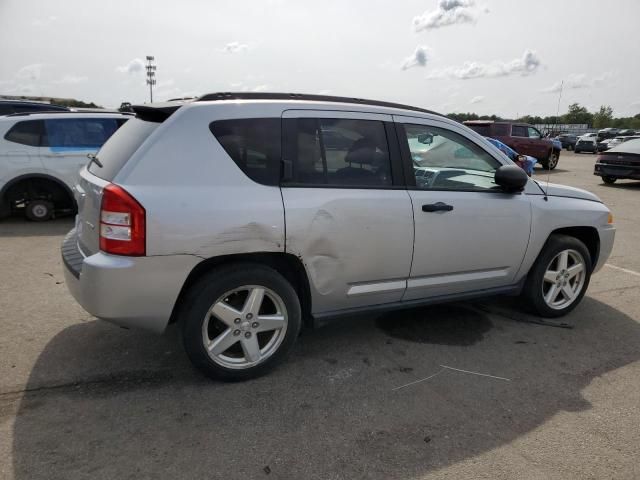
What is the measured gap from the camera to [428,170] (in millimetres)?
3768

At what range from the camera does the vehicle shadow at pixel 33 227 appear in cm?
714

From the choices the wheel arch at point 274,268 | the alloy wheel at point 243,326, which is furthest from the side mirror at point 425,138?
the alloy wheel at point 243,326

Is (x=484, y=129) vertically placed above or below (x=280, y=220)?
above

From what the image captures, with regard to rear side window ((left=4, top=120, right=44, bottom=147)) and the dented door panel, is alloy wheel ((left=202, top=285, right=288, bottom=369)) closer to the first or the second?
the dented door panel

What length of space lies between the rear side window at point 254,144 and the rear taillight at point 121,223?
65cm

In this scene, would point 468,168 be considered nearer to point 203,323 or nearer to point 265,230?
point 265,230

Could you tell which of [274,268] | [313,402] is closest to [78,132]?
[274,268]

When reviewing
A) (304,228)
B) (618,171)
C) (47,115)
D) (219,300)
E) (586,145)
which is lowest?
(219,300)

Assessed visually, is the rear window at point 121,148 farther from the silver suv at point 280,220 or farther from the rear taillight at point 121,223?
the rear taillight at point 121,223

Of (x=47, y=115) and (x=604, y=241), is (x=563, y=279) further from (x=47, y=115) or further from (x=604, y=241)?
(x=47, y=115)

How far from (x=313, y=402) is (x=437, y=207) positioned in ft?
5.23

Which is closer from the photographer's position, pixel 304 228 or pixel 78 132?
pixel 304 228

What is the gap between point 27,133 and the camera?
7660mm

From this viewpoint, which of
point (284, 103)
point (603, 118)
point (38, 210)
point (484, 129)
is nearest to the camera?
point (284, 103)
